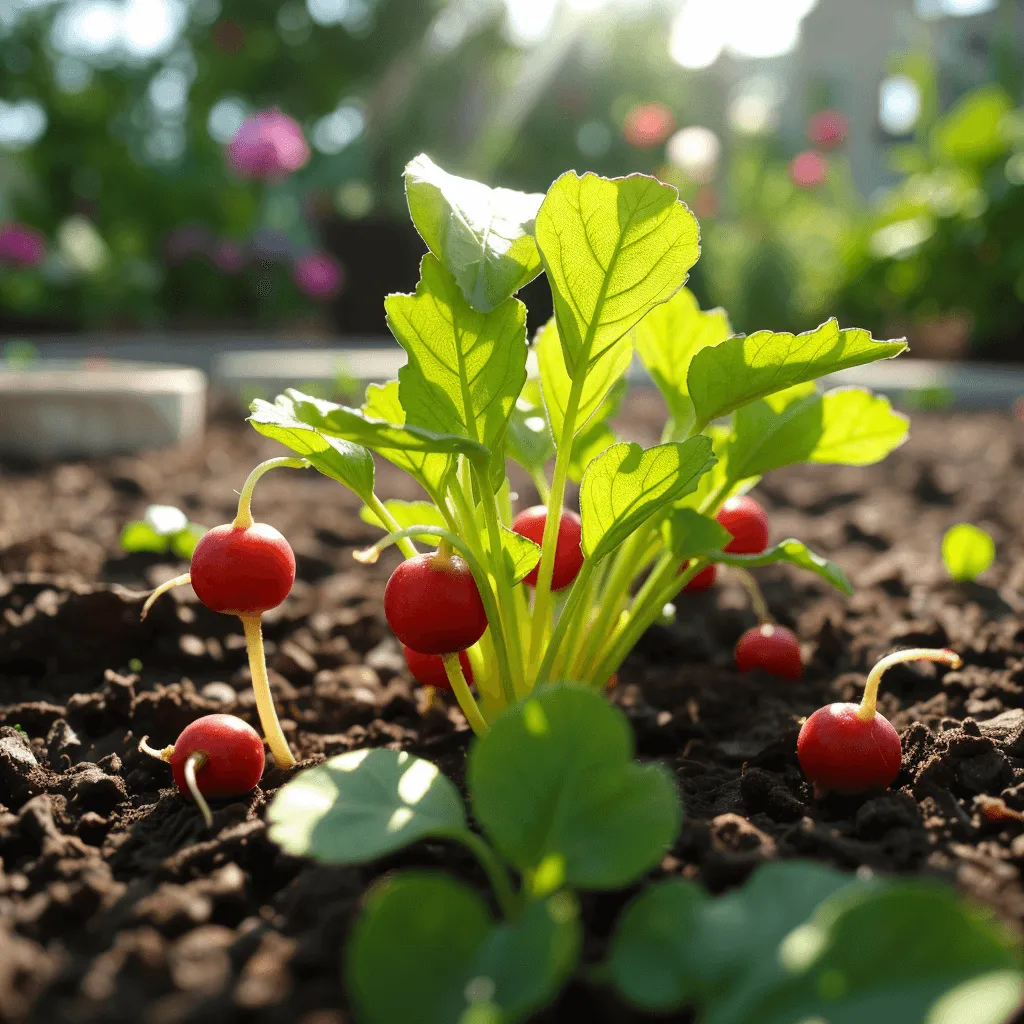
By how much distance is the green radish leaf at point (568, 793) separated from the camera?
0.80 m

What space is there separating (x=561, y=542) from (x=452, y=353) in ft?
0.98

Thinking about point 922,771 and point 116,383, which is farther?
point 116,383

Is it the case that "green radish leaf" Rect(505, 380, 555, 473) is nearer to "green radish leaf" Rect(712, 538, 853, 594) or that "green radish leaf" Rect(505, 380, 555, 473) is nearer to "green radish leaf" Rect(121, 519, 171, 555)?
"green radish leaf" Rect(712, 538, 853, 594)

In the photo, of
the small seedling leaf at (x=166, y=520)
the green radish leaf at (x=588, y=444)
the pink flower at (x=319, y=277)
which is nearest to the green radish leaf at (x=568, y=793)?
the green radish leaf at (x=588, y=444)

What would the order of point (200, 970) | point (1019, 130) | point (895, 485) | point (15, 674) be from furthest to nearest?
point (1019, 130)
point (895, 485)
point (15, 674)
point (200, 970)

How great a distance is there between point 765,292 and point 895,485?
3.01 metres

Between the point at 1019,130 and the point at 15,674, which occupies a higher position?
the point at 1019,130

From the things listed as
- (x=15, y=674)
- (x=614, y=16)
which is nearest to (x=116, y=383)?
(x=15, y=674)

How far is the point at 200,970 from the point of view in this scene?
2.60 ft

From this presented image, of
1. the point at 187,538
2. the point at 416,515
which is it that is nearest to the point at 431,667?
the point at 416,515

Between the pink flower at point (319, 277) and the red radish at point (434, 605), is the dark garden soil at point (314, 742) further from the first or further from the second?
the pink flower at point (319, 277)

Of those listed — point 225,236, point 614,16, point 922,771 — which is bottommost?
point 225,236

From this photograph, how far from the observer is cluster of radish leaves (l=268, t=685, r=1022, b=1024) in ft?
2.19

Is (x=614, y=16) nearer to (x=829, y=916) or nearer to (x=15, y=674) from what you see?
(x=15, y=674)
